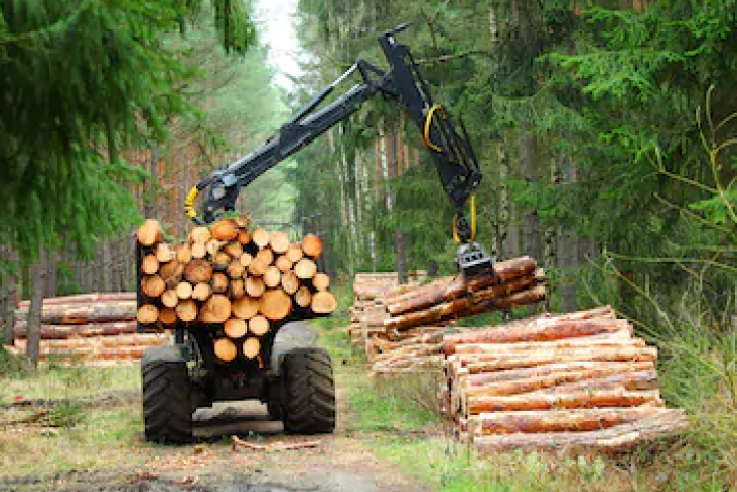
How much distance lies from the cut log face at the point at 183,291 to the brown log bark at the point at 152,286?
0.16 metres

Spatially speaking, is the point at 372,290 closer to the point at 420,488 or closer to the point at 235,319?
the point at 235,319

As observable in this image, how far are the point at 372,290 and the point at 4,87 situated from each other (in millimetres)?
17376

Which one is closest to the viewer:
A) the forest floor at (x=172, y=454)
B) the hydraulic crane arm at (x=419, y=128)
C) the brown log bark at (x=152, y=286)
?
the forest floor at (x=172, y=454)

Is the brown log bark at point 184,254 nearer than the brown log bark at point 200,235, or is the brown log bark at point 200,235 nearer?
the brown log bark at point 184,254

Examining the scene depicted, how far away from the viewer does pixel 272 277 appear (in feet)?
32.8

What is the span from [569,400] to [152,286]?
426 centimetres

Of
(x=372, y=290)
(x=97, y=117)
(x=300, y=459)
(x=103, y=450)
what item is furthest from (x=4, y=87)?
(x=372, y=290)

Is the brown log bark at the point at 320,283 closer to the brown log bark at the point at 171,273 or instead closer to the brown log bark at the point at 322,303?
the brown log bark at the point at 322,303

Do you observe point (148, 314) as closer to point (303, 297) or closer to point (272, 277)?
point (272, 277)

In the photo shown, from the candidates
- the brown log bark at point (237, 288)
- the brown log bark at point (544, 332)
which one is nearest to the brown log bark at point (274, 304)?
the brown log bark at point (237, 288)

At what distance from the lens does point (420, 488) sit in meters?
7.08

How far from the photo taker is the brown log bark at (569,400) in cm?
820

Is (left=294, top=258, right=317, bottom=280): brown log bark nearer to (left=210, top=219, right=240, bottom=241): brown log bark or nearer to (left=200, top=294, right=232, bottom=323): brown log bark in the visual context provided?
(left=210, top=219, right=240, bottom=241): brown log bark

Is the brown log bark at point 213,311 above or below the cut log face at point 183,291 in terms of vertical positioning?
below
